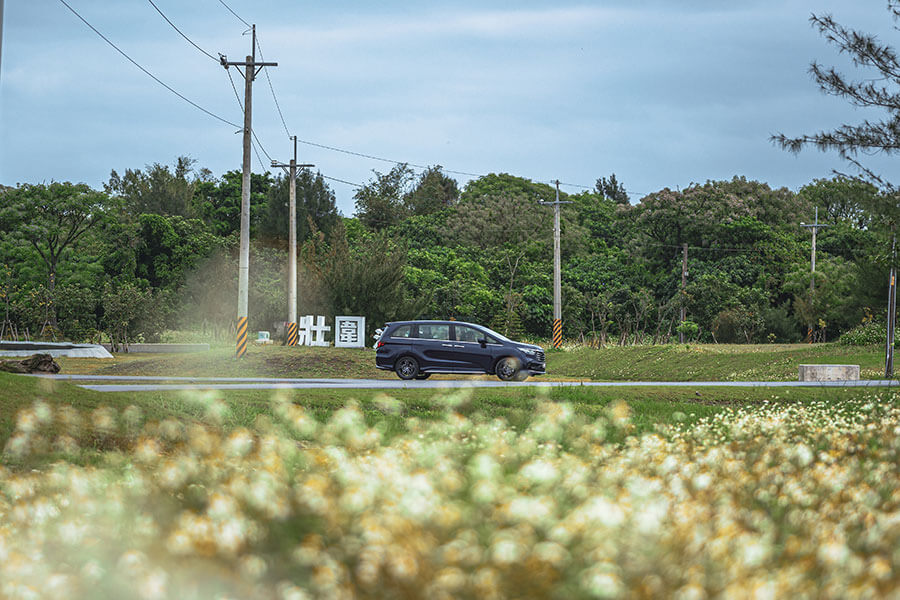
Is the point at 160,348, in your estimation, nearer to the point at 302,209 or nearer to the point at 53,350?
the point at 53,350

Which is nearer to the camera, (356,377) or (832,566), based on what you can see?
(832,566)

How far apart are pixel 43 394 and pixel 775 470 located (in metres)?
9.41

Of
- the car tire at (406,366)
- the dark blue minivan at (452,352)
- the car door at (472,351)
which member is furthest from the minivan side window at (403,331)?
the car door at (472,351)

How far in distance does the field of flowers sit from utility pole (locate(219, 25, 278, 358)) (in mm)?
19502

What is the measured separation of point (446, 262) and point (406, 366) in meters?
34.1

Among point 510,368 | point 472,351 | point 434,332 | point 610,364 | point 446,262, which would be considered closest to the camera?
point 510,368

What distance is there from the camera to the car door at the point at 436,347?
2264 centimetres

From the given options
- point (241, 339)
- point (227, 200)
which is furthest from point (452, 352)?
point (227, 200)

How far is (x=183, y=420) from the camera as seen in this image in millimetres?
12453

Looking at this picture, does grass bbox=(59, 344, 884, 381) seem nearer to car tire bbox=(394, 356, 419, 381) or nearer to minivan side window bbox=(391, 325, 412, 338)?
car tire bbox=(394, 356, 419, 381)

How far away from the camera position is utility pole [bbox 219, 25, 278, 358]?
92.7ft

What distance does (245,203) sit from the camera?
29.1m

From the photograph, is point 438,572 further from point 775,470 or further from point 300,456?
point 300,456

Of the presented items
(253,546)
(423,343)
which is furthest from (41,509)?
(423,343)
